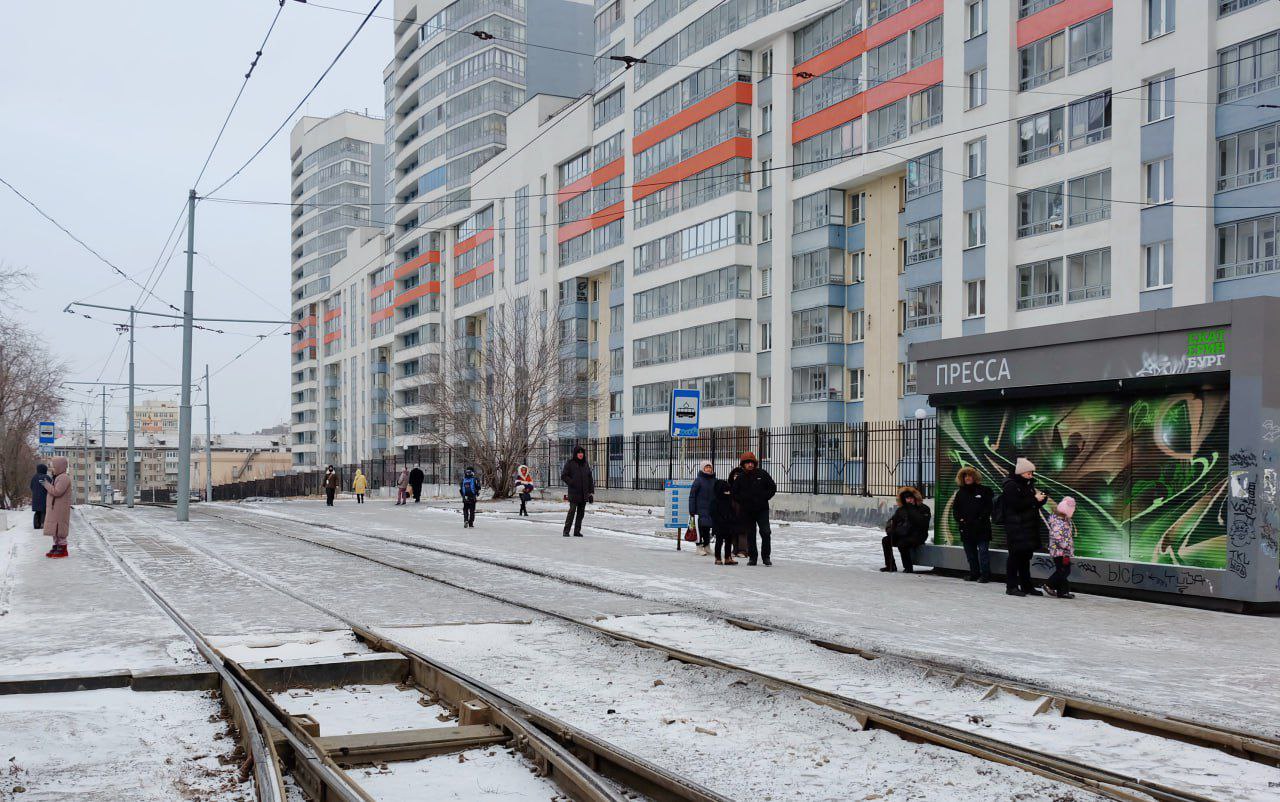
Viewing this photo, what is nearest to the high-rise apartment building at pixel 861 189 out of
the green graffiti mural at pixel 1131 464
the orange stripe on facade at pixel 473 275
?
the orange stripe on facade at pixel 473 275

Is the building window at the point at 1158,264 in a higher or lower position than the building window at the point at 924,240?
lower

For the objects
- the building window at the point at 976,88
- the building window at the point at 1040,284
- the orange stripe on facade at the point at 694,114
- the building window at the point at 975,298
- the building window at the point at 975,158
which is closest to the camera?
the building window at the point at 1040,284

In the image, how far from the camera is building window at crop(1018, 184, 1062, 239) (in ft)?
126

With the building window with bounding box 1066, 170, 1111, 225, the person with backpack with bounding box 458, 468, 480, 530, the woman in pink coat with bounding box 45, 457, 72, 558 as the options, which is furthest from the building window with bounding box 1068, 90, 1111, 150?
the woman in pink coat with bounding box 45, 457, 72, 558

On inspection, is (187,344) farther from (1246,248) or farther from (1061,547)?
(1246,248)

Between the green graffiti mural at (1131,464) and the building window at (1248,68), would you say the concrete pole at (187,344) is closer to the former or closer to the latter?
the green graffiti mural at (1131,464)

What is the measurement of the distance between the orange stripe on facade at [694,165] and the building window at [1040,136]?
1589 cm

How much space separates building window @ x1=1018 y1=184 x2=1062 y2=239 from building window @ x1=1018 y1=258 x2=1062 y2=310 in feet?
3.57

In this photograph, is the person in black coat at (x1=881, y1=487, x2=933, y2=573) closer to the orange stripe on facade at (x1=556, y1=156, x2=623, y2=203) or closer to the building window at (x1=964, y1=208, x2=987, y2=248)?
the building window at (x1=964, y1=208, x2=987, y2=248)

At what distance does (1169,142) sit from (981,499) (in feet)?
77.0

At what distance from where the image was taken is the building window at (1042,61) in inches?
1495

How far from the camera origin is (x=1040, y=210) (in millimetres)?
39125

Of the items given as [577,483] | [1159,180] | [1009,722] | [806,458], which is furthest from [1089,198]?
[1009,722]

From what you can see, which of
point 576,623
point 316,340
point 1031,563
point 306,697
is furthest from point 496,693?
point 316,340
